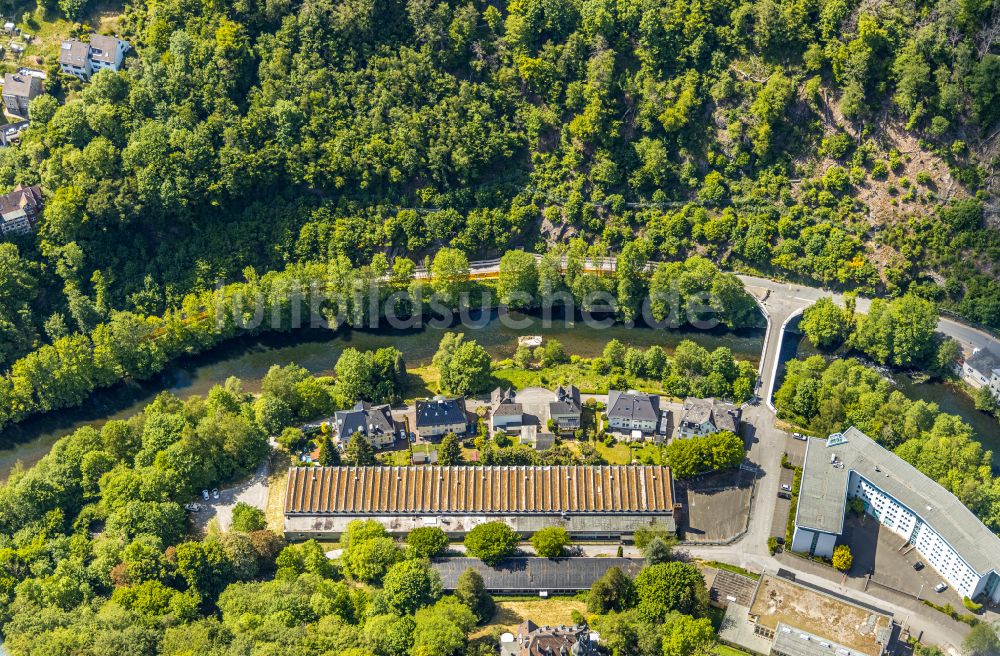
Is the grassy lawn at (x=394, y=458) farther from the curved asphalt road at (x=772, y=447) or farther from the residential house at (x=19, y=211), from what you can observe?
the residential house at (x=19, y=211)

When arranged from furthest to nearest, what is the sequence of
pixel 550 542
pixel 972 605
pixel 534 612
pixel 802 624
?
1. pixel 550 542
2. pixel 534 612
3. pixel 972 605
4. pixel 802 624

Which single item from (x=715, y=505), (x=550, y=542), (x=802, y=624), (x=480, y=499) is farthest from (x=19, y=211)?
(x=802, y=624)

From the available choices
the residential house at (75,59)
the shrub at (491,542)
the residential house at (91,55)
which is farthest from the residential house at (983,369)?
the residential house at (75,59)

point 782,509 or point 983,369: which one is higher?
point 983,369

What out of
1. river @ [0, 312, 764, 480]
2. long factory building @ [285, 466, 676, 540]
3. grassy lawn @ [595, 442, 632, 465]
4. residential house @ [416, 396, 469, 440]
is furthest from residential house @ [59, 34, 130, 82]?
grassy lawn @ [595, 442, 632, 465]

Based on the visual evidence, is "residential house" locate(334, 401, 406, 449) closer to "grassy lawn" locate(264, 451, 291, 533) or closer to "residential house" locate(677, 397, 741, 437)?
"grassy lawn" locate(264, 451, 291, 533)

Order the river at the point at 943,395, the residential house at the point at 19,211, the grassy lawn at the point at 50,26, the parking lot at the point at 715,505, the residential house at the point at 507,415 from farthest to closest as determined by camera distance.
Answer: the grassy lawn at the point at 50,26 → the residential house at the point at 19,211 → the river at the point at 943,395 → the residential house at the point at 507,415 → the parking lot at the point at 715,505

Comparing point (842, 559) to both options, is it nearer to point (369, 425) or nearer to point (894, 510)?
point (894, 510)
